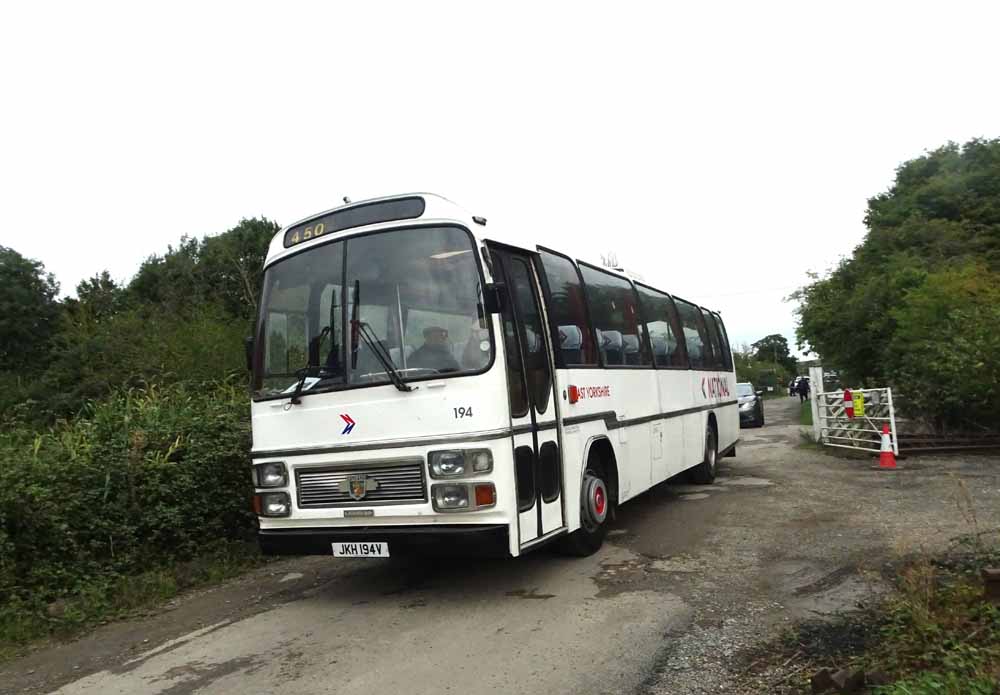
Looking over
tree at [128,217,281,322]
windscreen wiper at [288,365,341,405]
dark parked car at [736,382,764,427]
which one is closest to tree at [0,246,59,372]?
tree at [128,217,281,322]

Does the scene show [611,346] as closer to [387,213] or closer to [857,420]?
[387,213]

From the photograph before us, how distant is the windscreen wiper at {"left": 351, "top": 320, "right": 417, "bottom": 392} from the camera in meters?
6.00

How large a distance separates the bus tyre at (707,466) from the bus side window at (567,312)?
525 centimetres

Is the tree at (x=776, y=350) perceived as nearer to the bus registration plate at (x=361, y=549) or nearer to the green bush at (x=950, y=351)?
the green bush at (x=950, y=351)

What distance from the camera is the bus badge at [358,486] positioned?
20.0 ft

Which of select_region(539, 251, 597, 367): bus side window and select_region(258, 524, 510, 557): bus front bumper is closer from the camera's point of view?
select_region(258, 524, 510, 557): bus front bumper

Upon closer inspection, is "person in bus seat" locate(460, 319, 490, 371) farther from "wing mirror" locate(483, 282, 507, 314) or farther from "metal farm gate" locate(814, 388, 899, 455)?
"metal farm gate" locate(814, 388, 899, 455)

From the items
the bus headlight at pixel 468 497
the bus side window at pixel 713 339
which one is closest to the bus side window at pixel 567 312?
the bus headlight at pixel 468 497

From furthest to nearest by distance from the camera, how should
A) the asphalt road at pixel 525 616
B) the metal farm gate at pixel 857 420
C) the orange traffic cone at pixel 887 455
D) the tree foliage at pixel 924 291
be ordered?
the tree foliage at pixel 924 291, the metal farm gate at pixel 857 420, the orange traffic cone at pixel 887 455, the asphalt road at pixel 525 616

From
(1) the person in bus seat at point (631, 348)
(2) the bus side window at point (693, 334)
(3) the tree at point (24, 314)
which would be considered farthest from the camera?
(3) the tree at point (24, 314)

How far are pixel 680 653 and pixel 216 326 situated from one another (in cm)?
2278

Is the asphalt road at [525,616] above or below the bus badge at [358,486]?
below

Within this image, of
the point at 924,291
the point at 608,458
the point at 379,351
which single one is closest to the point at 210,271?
the point at 924,291

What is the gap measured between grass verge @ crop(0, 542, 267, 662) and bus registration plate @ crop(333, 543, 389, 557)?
2.08 meters
